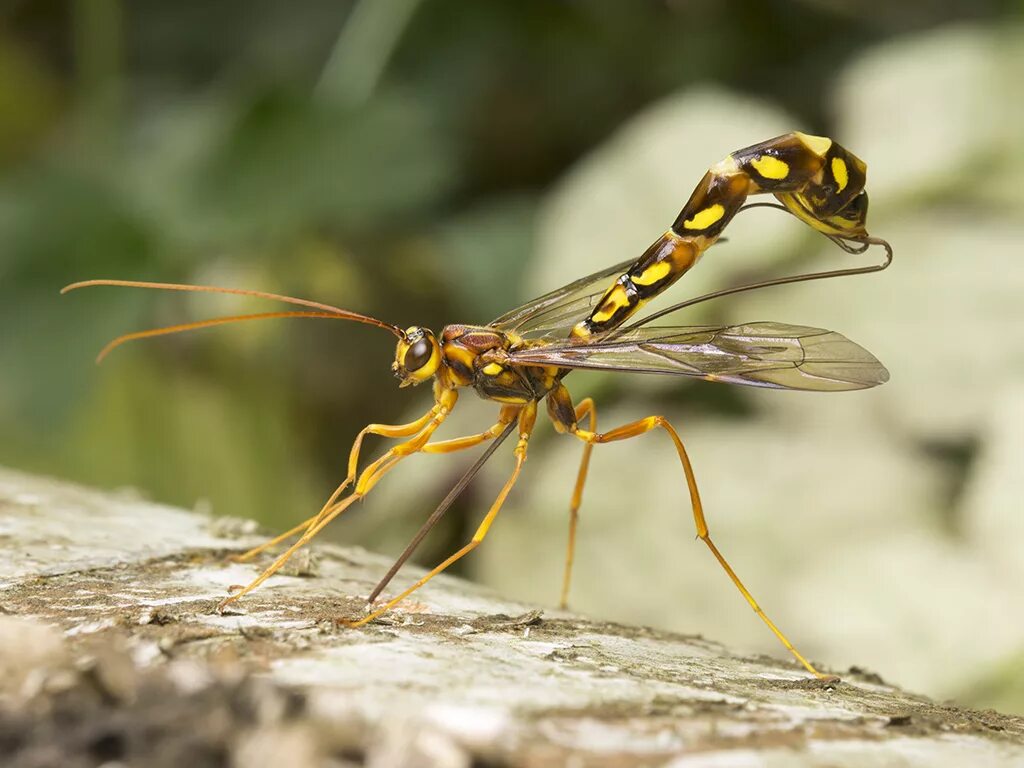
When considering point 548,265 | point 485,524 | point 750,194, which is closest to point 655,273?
point 750,194

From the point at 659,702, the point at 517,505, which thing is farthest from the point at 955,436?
the point at 659,702

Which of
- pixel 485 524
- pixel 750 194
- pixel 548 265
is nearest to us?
pixel 485 524

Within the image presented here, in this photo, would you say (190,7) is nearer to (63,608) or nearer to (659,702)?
(63,608)

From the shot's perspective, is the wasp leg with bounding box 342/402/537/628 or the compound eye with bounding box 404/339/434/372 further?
the compound eye with bounding box 404/339/434/372

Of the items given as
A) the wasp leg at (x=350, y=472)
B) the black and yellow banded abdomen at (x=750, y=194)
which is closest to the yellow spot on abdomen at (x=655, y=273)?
the black and yellow banded abdomen at (x=750, y=194)

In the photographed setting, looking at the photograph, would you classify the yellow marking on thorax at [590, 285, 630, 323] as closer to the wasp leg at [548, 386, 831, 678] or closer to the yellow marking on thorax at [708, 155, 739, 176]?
the wasp leg at [548, 386, 831, 678]

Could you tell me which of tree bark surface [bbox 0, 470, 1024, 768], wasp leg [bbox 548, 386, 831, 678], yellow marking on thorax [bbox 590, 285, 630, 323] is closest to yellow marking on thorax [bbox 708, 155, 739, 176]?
yellow marking on thorax [bbox 590, 285, 630, 323]

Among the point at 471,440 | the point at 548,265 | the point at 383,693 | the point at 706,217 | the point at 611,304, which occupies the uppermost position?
the point at 548,265

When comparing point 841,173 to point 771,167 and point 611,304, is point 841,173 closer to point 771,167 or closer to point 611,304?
point 771,167
